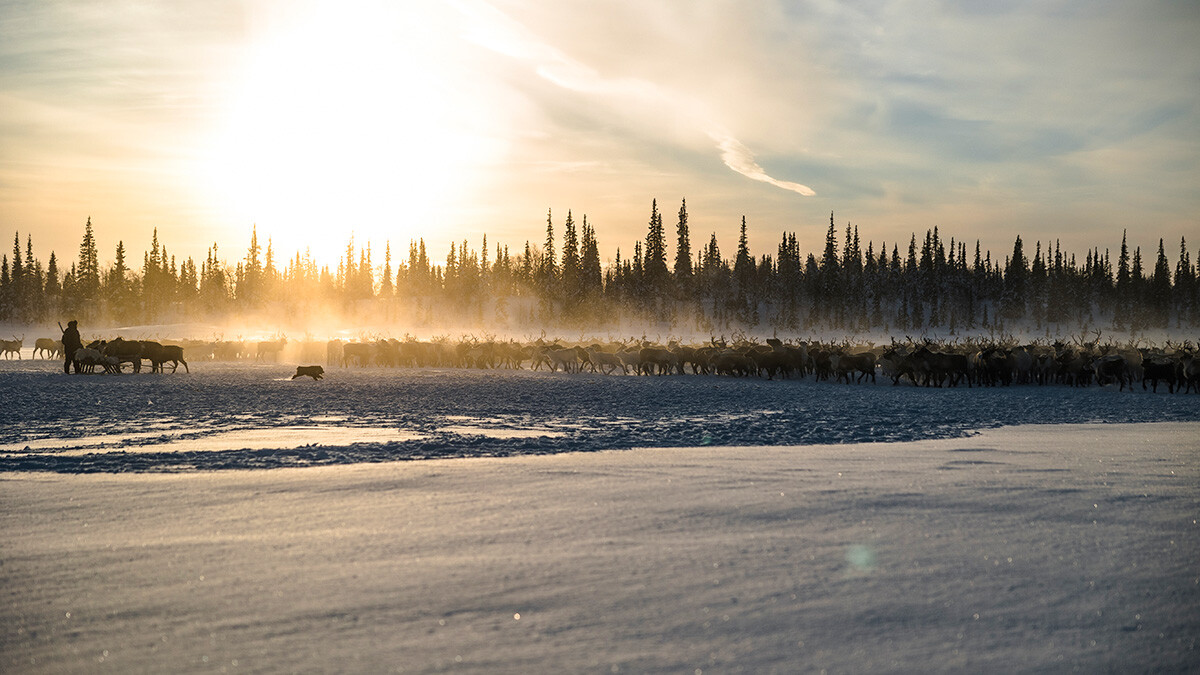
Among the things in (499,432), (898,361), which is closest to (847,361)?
(898,361)

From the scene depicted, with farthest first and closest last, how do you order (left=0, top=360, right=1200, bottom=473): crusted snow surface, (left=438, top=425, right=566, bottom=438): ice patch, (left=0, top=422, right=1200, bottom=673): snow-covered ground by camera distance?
1. (left=438, top=425, right=566, bottom=438): ice patch
2. (left=0, top=360, right=1200, bottom=473): crusted snow surface
3. (left=0, top=422, right=1200, bottom=673): snow-covered ground

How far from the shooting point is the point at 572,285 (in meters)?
105

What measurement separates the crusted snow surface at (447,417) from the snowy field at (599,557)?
0.69ft

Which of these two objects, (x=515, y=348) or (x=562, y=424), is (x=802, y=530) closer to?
(x=562, y=424)

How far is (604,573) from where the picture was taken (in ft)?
14.5

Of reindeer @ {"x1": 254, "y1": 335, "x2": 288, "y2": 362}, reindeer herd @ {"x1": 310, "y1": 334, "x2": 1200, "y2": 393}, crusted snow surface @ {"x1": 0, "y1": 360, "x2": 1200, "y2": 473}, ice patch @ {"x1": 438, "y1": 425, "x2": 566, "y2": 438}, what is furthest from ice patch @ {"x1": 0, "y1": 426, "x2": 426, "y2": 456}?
reindeer @ {"x1": 254, "y1": 335, "x2": 288, "y2": 362}

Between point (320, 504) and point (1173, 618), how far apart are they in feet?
18.7

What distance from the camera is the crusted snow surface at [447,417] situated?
391 inches

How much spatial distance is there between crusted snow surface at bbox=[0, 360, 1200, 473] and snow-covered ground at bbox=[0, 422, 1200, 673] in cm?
242

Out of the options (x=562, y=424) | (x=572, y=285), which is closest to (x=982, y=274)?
(x=572, y=285)

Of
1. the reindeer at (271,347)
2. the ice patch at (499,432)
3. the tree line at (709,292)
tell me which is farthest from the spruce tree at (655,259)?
the ice patch at (499,432)

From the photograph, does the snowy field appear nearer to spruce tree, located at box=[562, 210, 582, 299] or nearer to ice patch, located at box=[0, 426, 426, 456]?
ice patch, located at box=[0, 426, 426, 456]

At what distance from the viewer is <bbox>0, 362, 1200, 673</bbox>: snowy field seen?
3473 mm

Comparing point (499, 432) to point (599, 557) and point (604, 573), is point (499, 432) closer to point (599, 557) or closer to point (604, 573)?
point (599, 557)
